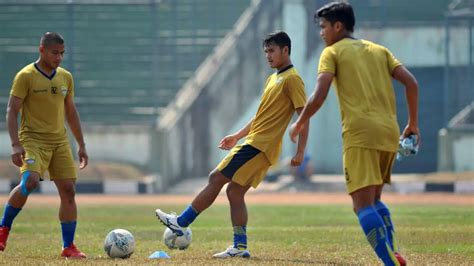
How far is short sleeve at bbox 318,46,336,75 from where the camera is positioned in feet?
31.0

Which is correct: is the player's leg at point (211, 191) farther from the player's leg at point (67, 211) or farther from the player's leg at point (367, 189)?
the player's leg at point (367, 189)

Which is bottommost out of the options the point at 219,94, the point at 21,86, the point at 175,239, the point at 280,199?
the point at 280,199

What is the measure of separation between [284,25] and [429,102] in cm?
538

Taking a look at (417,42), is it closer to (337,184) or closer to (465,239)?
(337,184)

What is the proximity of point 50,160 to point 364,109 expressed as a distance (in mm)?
4146

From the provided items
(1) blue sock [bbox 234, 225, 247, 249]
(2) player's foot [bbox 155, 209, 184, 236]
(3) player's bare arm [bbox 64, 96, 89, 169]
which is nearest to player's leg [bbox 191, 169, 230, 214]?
(2) player's foot [bbox 155, 209, 184, 236]

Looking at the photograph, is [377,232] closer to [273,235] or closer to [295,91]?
[295,91]

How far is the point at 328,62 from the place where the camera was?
9.47 m

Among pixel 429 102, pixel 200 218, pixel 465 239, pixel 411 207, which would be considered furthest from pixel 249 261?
pixel 429 102

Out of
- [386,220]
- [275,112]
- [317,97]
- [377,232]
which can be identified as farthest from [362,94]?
[275,112]

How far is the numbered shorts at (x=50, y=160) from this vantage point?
12172mm

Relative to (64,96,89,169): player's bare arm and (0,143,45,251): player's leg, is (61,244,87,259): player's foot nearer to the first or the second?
(0,143,45,251): player's leg

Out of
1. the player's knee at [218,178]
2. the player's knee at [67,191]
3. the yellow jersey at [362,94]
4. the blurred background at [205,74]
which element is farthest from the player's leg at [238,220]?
the blurred background at [205,74]

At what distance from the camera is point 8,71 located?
122 ft
